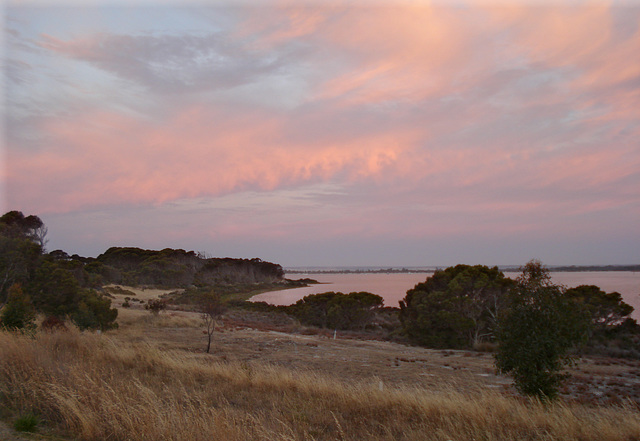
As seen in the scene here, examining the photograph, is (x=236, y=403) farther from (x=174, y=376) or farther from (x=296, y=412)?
(x=174, y=376)

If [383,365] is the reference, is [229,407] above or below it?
above

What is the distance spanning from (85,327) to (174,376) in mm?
12465

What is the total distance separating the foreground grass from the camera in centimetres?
551

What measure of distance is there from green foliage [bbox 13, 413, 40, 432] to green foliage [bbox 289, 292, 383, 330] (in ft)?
112

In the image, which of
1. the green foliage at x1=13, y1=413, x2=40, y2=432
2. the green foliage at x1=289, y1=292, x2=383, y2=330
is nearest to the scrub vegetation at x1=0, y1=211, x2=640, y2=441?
the green foliage at x1=13, y1=413, x2=40, y2=432

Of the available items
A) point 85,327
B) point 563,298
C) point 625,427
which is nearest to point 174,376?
point 625,427

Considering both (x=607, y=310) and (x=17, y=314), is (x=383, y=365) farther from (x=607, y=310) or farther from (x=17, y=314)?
(x=607, y=310)

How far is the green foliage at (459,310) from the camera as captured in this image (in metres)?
28.7

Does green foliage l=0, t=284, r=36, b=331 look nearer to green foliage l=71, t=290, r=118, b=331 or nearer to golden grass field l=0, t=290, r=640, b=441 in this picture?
golden grass field l=0, t=290, r=640, b=441

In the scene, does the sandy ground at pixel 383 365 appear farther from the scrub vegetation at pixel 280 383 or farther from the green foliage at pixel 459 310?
the green foliage at pixel 459 310

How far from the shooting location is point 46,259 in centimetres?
2262

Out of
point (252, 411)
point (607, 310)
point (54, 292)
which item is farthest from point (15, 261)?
point (607, 310)

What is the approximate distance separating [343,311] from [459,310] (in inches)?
487

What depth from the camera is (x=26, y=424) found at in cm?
547
